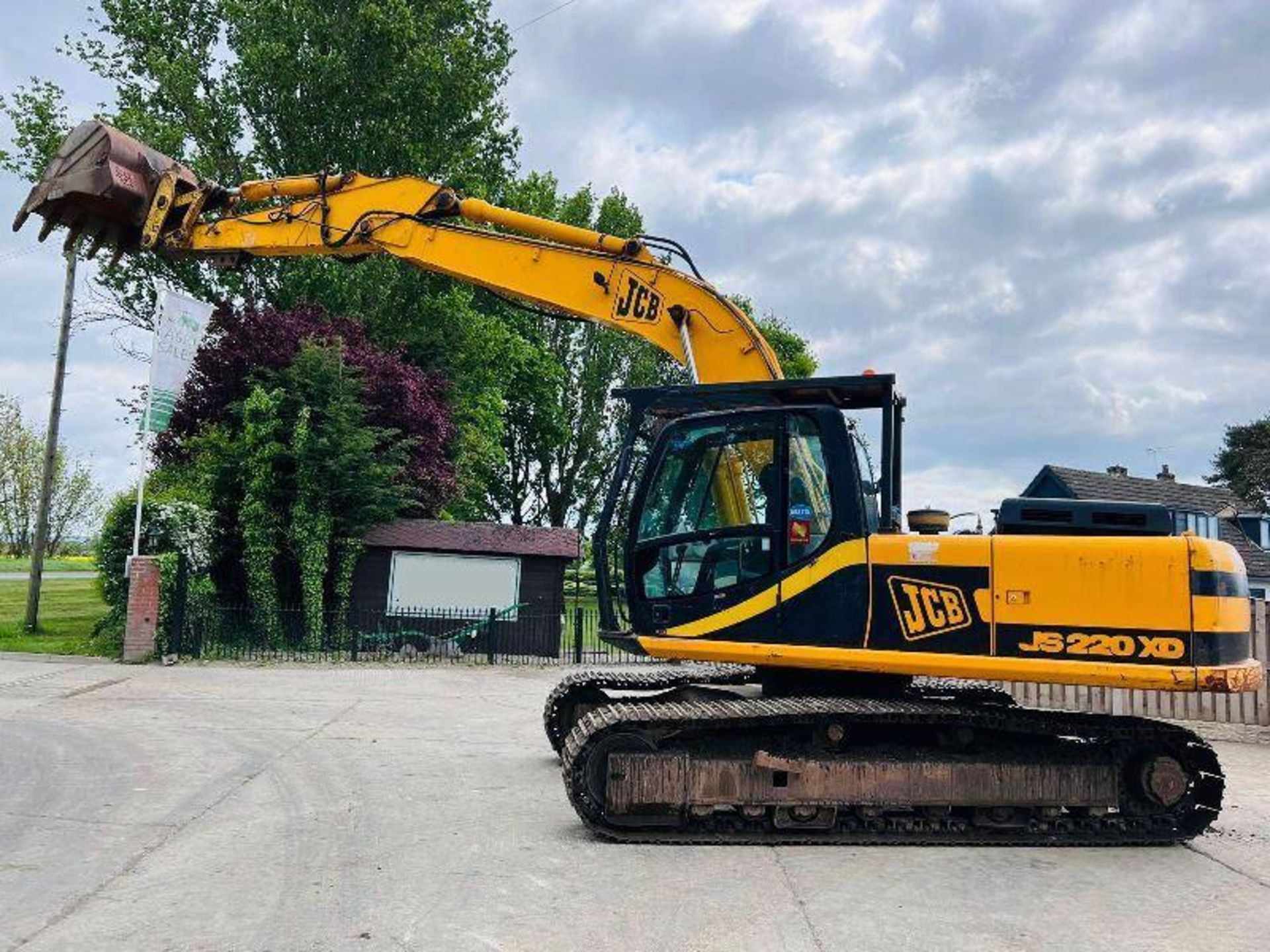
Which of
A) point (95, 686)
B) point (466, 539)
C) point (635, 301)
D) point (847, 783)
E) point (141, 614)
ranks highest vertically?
point (635, 301)

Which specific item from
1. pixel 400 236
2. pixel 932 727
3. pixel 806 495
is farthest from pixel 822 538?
pixel 400 236

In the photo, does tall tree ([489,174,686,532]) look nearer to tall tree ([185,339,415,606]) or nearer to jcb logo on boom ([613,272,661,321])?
tall tree ([185,339,415,606])

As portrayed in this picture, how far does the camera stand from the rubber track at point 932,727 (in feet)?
19.2

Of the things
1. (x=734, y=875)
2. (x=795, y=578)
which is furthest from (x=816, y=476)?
(x=734, y=875)

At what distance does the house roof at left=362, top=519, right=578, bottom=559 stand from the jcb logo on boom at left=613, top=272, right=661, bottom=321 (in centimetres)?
1197

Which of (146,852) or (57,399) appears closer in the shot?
(146,852)

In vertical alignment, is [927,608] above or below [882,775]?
above

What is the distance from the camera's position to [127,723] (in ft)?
31.6

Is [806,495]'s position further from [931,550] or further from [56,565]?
[56,565]

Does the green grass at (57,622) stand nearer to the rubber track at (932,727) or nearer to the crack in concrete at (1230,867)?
the rubber track at (932,727)

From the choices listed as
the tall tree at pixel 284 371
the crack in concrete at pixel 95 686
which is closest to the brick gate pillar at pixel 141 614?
the crack in concrete at pixel 95 686

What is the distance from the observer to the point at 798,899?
4836 mm

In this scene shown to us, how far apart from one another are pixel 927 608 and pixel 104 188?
808 centimetres

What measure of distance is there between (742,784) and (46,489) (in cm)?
1866
